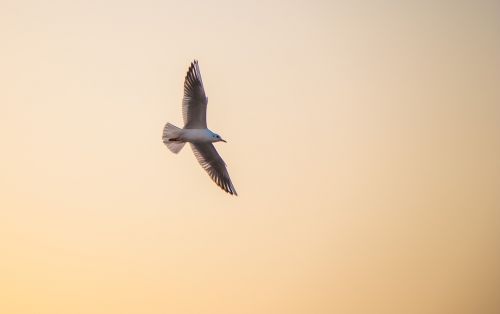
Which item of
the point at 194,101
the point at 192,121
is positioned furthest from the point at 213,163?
the point at 194,101

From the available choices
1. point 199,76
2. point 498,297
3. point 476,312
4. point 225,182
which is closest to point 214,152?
point 225,182

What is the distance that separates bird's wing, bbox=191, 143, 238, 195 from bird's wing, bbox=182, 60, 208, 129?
1.02ft

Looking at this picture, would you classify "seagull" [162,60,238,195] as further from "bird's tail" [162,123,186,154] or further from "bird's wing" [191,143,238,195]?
"bird's wing" [191,143,238,195]

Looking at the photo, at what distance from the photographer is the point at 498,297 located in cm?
1612

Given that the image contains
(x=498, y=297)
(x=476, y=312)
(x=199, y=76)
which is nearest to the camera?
(x=199, y=76)

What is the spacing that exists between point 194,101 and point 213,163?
742 millimetres

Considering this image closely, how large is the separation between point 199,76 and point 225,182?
1151 mm

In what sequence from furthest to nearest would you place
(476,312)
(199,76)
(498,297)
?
(498,297) < (476,312) < (199,76)

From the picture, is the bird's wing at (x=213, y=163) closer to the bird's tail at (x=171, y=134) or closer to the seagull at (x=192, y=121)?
the seagull at (x=192, y=121)

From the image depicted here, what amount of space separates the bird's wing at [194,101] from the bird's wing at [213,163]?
1.02ft

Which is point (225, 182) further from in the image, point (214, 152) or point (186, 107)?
point (186, 107)

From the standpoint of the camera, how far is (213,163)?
707 cm

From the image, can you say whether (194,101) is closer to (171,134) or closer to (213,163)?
(171,134)

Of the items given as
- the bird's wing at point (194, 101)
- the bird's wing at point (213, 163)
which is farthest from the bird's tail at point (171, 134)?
the bird's wing at point (213, 163)
